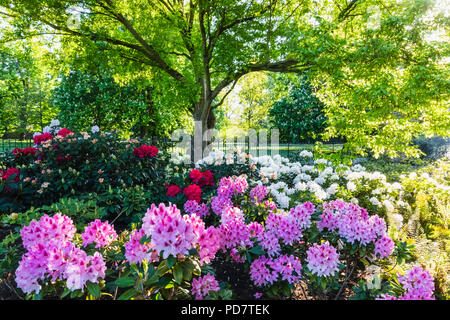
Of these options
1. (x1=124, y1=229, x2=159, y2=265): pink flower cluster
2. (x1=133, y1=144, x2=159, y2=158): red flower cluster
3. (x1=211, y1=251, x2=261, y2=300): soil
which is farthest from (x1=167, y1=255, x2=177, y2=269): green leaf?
(x1=133, y1=144, x2=159, y2=158): red flower cluster

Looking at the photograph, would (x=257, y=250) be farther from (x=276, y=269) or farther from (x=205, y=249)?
(x=205, y=249)

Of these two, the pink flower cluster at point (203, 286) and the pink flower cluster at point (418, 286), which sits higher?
the pink flower cluster at point (418, 286)

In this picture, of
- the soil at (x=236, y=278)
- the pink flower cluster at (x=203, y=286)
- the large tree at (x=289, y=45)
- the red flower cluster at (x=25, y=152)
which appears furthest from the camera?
the red flower cluster at (x=25, y=152)

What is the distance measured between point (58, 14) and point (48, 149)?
169 inches

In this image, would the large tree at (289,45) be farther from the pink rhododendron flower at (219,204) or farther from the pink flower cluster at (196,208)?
the pink flower cluster at (196,208)

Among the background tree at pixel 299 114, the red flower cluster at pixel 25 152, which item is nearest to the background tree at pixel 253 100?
the background tree at pixel 299 114

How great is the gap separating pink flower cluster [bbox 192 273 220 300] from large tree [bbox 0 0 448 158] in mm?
2833

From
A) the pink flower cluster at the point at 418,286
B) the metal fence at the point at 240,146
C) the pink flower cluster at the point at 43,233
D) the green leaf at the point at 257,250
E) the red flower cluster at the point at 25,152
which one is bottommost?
the pink flower cluster at the point at 418,286

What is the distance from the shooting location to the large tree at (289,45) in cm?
330

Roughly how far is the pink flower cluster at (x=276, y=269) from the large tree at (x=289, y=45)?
2.33m

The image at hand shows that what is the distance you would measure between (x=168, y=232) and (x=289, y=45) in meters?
4.93

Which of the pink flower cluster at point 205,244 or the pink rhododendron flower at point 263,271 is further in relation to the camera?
the pink rhododendron flower at point 263,271

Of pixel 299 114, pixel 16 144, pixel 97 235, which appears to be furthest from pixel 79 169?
pixel 16 144
